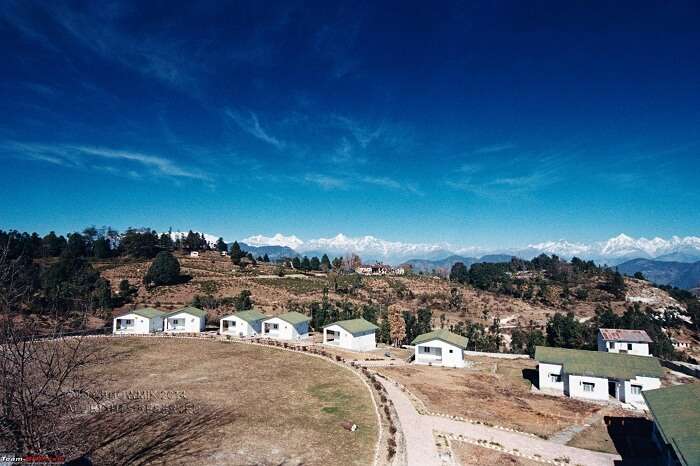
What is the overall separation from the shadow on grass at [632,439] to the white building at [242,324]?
143 ft

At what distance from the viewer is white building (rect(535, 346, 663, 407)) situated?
36125 mm

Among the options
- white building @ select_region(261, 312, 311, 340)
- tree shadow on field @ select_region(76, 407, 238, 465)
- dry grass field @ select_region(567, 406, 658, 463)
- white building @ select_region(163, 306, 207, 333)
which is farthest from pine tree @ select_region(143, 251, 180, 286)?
dry grass field @ select_region(567, 406, 658, 463)

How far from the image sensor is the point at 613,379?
36.6m

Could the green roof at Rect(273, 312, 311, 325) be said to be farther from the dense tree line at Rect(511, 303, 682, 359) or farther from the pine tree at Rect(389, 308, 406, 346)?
the dense tree line at Rect(511, 303, 682, 359)

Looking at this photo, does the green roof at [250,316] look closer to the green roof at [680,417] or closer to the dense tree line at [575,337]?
the dense tree line at [575,337]

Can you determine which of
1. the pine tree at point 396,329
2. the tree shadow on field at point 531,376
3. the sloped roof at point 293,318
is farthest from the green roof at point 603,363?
the sloped roof at point 293,318

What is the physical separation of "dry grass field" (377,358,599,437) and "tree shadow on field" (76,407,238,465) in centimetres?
1573

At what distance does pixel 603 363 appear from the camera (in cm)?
3878

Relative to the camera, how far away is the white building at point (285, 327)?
5875 centimetres

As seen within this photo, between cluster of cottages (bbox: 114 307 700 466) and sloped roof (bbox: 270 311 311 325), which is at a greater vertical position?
sloped roof (bbox: 270 311 311 325)

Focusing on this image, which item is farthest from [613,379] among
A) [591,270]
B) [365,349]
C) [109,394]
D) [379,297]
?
[591,270]

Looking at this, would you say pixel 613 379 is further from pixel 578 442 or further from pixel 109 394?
pixel 109 394

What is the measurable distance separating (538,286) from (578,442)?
10742 cm

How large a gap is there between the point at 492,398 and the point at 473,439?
11.2 metres
